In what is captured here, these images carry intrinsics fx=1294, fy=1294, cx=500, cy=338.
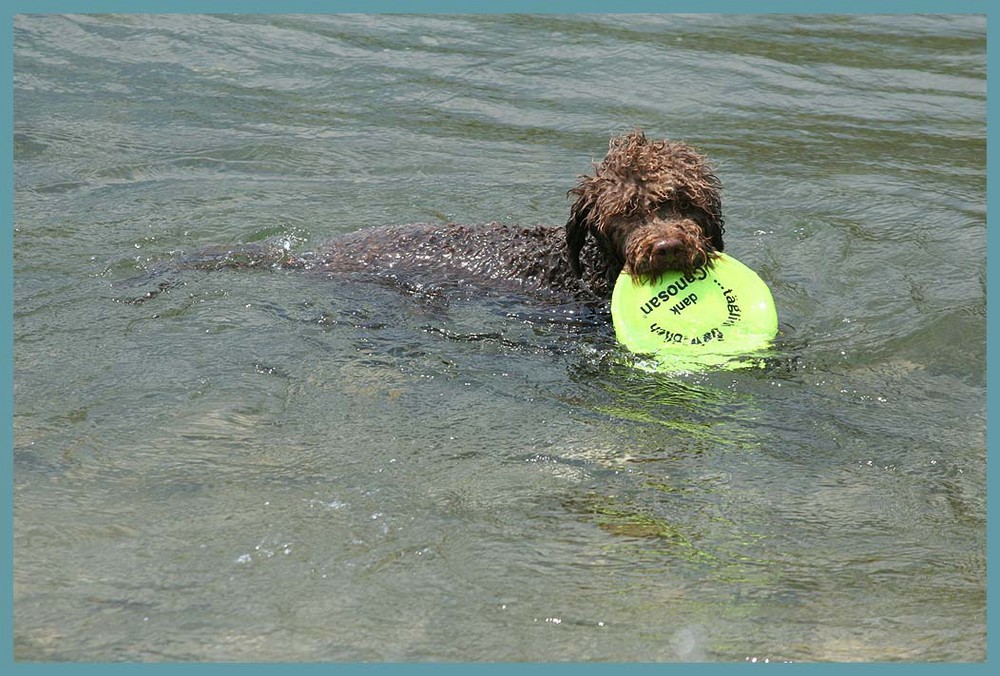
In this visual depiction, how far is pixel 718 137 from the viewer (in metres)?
12.6

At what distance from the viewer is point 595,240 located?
27.6 ft

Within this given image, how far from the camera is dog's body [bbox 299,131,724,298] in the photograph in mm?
7820

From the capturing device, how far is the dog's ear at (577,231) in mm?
8234

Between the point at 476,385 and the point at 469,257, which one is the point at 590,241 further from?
the point at 476,385

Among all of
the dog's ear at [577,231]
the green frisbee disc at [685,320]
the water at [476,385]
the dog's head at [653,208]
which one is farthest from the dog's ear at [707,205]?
the water at [476,385]

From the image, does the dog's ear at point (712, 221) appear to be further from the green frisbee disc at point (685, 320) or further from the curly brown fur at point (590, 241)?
the green frisbee disc at point (685, 320)

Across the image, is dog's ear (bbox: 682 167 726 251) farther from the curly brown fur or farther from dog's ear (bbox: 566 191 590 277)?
dog's ear (bbox: 566 191 590 277)

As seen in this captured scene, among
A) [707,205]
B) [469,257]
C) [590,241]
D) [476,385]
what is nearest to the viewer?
[476,385]

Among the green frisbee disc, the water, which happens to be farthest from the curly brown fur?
the water

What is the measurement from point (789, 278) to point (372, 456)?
162 inches

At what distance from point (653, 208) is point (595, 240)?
66cm

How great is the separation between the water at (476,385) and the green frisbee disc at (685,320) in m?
0.21

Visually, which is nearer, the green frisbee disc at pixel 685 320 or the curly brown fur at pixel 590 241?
the curly brown fur at pixel 590 241

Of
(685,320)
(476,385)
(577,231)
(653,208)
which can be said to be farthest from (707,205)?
(476,385)
